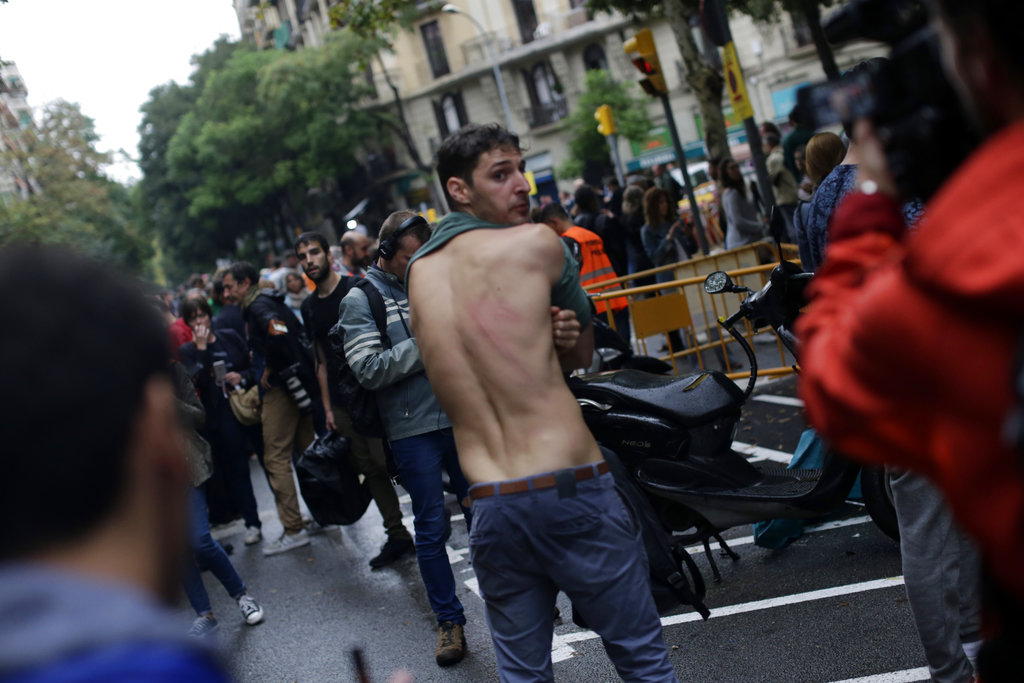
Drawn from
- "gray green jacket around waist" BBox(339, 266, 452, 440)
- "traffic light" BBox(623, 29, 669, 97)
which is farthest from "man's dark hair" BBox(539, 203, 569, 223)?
"traffic light" BBox(623, 29, 669, 97)

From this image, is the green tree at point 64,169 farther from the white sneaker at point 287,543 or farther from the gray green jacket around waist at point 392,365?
the gray green jacket around waist at point 392,365

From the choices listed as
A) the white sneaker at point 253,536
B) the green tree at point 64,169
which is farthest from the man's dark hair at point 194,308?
the green tree at point 64,169

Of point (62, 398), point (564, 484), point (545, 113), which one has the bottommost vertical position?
point (564, 484)

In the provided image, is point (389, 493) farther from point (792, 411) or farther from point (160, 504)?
point (160, 504)

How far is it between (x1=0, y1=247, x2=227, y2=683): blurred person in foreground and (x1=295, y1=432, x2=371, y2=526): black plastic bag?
561 cm

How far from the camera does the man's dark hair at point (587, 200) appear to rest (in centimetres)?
1141

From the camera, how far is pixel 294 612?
6.38 m

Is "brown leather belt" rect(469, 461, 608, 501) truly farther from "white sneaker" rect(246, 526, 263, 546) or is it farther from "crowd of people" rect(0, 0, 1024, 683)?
"white sneaker" rect(246, 526, 263, 546)

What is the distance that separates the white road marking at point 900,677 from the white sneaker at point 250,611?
12.2ft

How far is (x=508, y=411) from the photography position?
2.84 m

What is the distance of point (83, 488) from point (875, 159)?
113 cm

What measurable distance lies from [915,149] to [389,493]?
593cm

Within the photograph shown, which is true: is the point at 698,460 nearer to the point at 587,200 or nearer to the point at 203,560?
the point at 203,560

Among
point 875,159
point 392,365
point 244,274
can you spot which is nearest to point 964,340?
point 875,159
